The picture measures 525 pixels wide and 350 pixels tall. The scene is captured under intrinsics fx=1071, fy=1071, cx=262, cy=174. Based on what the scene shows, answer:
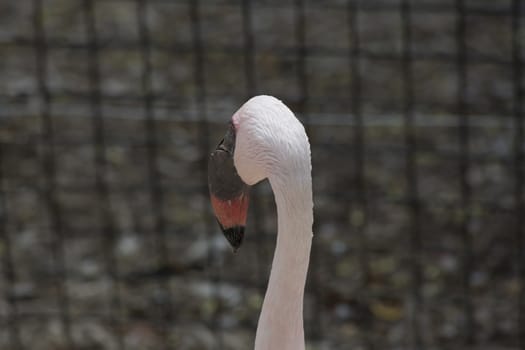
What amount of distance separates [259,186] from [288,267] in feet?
5.84

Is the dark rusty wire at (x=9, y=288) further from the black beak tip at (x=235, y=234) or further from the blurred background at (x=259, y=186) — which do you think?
the black beak tip at (x=235, y=234)

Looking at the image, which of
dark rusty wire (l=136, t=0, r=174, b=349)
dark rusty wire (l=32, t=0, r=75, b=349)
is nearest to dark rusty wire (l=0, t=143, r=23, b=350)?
dark rusty wire (l=32, t=0, r=75, b=349)

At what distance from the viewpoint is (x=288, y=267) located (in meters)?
1.25

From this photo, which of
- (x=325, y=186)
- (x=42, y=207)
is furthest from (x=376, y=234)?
(x=42, y=207)

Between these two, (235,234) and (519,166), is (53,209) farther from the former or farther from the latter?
(235,234)

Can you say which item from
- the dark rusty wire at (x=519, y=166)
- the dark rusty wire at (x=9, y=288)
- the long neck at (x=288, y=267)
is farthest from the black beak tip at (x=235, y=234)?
the dark rusty wire at (x=9, y=288)

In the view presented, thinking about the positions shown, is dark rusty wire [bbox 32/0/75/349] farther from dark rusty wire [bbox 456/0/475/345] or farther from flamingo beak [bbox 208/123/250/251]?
flamingo beak [bbox 208/123/250/251]

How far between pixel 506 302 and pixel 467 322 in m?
0.22

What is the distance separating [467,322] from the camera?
2770 millimetres

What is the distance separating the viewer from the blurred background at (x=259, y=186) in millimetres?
2840

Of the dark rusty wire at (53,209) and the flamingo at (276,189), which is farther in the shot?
the dark rusty wire at (53,209)

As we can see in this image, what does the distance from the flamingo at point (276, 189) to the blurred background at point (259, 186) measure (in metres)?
1.30

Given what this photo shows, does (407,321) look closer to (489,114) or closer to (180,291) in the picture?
(180,291)

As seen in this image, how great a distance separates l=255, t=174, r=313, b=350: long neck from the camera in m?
1.20
